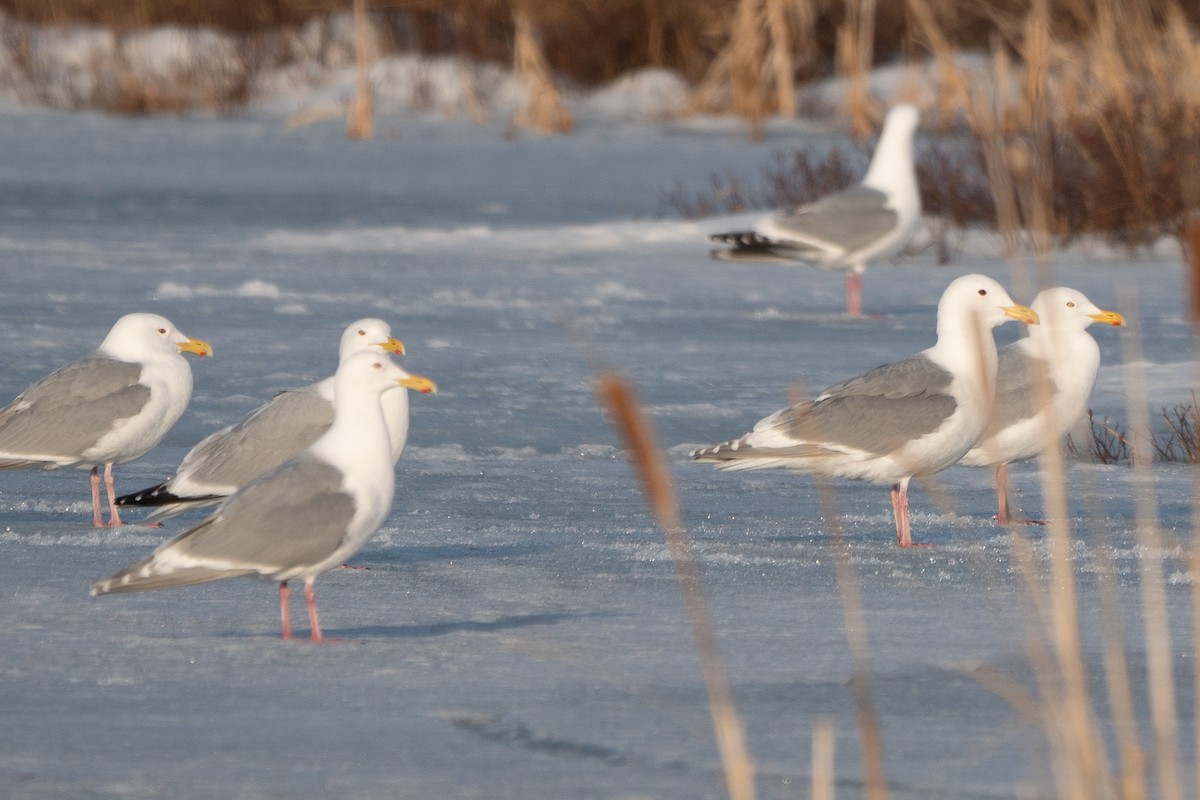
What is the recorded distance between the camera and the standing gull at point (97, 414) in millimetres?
6141

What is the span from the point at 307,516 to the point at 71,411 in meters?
1.93

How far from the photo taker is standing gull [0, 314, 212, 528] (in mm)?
6141

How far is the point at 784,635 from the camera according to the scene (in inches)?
184

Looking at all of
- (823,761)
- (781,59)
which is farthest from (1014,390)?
(781,59)

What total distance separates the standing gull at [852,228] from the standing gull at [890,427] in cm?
510

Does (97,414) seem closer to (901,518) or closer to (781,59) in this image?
(901,518)

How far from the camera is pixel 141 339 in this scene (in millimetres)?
6434

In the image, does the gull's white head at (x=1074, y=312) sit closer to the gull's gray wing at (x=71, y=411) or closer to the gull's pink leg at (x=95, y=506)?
the gull's gray wing at (x=71, y=411)

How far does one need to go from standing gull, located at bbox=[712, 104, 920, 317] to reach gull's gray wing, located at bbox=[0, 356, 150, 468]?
5924 millimetres

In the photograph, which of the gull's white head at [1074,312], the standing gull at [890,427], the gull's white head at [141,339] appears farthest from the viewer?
the gull's white head at [1074,312]

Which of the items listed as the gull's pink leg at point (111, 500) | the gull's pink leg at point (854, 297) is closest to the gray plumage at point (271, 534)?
the gull's pink leg at point (111, 500)

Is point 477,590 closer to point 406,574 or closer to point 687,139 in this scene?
point 406,574

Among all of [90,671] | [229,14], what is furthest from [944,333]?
[229,14]

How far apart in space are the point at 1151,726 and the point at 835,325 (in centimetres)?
724
